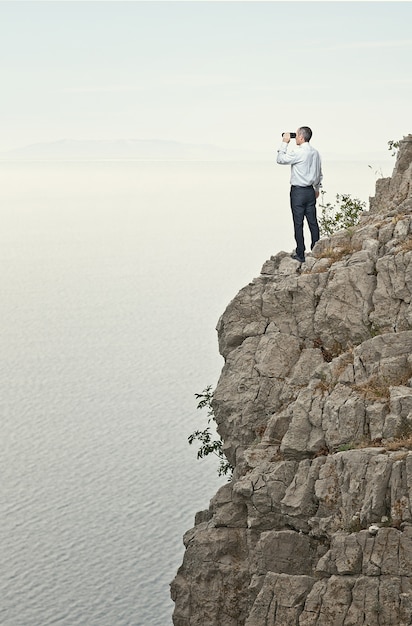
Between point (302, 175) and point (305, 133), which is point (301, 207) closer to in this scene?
point (302, 175)

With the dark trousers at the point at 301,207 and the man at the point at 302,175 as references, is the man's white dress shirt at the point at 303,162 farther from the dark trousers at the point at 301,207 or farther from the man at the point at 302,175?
the dark trousers at the point at 301,207

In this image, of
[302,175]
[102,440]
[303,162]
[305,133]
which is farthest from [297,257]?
[102,440]

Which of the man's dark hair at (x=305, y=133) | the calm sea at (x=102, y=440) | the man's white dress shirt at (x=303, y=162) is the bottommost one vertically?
the calm sea at (x=102, y=440)

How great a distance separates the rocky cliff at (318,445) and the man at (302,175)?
1.17 m

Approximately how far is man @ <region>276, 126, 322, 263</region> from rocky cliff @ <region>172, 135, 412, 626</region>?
1166mm

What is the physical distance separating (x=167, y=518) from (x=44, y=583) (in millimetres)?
12422

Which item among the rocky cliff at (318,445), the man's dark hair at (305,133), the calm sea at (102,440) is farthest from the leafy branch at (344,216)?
the calm sea at (102,440)

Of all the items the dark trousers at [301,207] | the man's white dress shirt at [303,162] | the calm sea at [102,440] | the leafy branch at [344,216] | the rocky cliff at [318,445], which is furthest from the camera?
the calm sea at [102,440]

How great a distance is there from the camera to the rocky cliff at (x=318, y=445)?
29703 millimetres

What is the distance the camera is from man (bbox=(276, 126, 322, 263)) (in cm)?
3776

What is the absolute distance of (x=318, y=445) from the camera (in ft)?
108

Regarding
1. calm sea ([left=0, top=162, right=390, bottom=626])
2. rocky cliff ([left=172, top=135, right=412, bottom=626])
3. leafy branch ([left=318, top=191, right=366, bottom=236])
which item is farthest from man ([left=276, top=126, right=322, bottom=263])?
calm sea ([left=0, top=162, right=390, bottom=626])

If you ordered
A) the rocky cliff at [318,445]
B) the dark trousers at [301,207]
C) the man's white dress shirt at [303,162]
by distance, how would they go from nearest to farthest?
the rocky cliff at [318,445] → the man's white dress shirt at [303,162] → the dark trousers at [301,207]

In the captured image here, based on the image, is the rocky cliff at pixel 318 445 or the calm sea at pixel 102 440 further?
the calm sea at pixel 102 440
